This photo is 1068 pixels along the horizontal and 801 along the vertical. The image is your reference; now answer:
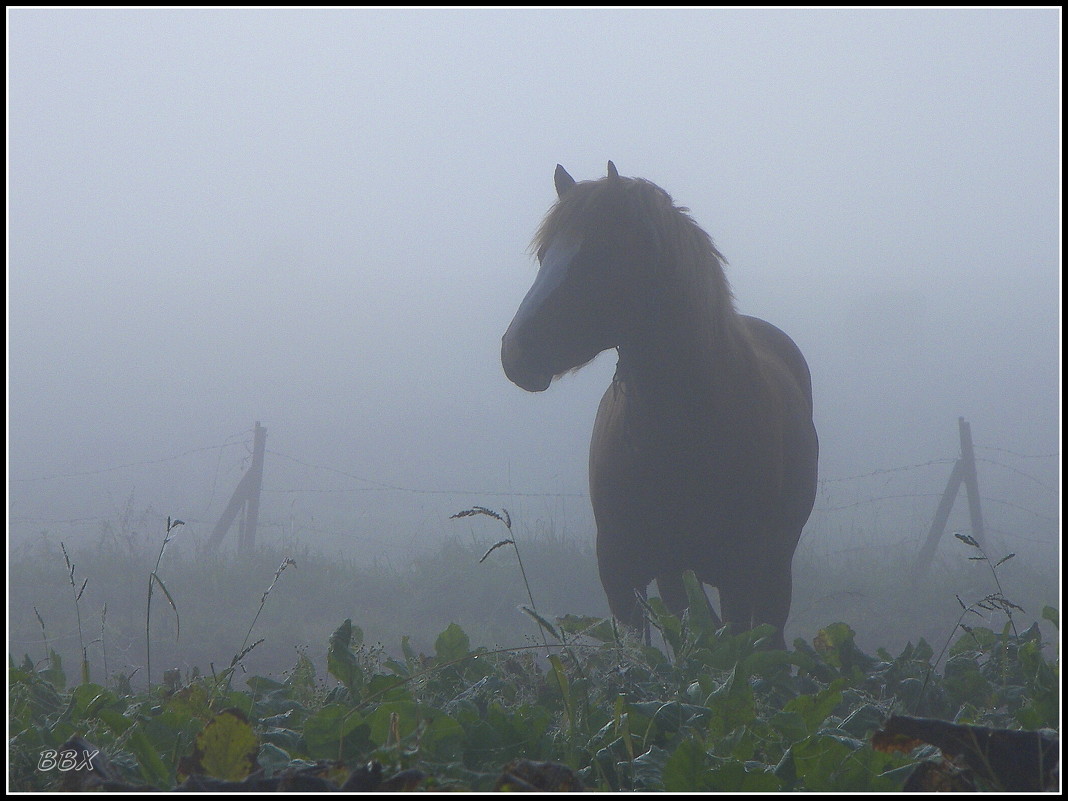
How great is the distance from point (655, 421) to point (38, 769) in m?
2.13

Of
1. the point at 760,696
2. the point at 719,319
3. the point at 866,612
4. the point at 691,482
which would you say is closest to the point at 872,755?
the point at 760,696

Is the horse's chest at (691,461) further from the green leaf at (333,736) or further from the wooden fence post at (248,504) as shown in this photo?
the wooden fence post at (248,504)

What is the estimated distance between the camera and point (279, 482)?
860 inches

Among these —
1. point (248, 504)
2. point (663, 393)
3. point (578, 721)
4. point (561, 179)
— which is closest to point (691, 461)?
point (663, 393)

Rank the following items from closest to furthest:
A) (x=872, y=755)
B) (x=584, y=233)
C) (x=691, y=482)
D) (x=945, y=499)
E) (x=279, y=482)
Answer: (x=872, y=755) < (x=584, y=233) < (x=691, y=482) < (x=945, y=499) < (x=279, y=482)

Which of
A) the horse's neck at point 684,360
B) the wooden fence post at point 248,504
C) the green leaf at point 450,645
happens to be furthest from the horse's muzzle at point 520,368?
the wooden fence post at point 248,504

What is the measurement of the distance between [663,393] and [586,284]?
501 mm

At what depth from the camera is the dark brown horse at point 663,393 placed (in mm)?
2625

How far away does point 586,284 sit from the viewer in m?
2.61

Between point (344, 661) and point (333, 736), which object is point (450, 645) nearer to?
point (344, 661)

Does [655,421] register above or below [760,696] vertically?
above

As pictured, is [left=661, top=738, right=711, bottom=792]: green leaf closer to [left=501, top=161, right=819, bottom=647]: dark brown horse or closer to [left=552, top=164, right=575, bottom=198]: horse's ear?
[left=501, top=161, right=819, bottom=647]: dark brown horse

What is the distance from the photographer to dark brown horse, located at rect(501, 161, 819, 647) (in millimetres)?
2625

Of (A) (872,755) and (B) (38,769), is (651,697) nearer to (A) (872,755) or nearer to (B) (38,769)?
(A) (872,755)
